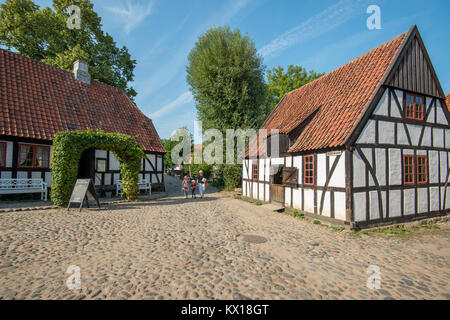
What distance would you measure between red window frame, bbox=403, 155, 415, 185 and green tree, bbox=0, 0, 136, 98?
76.7 ft

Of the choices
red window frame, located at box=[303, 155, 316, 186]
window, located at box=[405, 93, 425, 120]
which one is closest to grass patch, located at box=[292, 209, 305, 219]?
red window frame, located at box=[303, 155, 316, 186]

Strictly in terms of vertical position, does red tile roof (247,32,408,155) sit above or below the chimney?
below

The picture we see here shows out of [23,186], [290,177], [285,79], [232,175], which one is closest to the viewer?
[290,177]

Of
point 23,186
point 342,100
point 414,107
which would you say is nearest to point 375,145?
point 342,100

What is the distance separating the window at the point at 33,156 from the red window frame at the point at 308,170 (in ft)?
45.2

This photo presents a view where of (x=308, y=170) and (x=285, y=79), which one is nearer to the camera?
(x=308, y=170)

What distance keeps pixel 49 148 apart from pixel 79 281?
1207 centimetres

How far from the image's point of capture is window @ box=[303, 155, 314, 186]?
9.40m

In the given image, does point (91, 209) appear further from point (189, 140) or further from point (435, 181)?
point (189, 140)

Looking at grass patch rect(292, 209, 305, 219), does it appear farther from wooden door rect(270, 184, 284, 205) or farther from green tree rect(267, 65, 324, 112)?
green tree rect(267, 65, 324, 112)

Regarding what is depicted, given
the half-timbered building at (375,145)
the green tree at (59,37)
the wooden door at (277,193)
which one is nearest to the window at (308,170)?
the half-timbered building at (375,145)

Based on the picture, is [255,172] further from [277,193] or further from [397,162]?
[397,162]

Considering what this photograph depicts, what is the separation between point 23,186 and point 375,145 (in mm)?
16466

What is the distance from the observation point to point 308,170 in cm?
962
